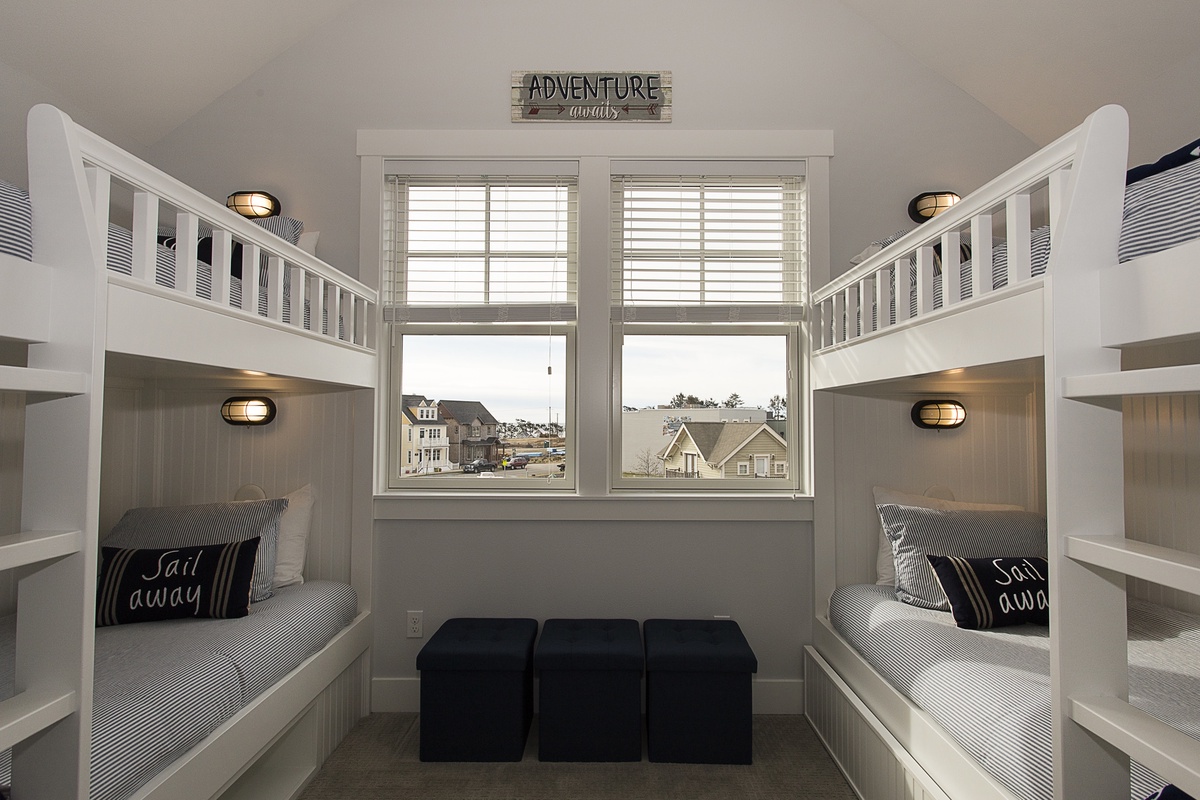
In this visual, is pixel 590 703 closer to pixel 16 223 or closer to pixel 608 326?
pixel 608 326

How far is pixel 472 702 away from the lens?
221 cm

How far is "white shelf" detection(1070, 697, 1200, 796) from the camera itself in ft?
2.89

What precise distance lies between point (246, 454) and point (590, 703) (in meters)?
1.79

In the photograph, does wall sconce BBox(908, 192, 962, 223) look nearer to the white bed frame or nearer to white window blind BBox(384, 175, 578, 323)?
white window blind BBox(384, 175, 578, 323)

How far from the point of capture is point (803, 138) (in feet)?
8.94

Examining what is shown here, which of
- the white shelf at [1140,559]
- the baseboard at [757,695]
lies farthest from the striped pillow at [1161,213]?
the baseboard at [757,695]

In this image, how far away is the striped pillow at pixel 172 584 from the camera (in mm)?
2043

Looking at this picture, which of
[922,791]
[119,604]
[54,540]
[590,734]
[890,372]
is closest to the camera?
[54,540]

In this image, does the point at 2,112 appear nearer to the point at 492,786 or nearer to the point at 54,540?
the point at 54,540

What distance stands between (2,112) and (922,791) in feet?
11.3

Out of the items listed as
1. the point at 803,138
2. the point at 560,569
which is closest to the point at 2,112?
the point at 560,569

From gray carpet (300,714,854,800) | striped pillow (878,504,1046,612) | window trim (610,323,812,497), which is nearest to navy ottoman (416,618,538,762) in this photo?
gray carpet (300,714,854,800)

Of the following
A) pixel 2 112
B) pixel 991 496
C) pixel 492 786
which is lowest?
pixel 492 786

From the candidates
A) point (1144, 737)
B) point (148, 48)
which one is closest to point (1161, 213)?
point (1144, 737)
